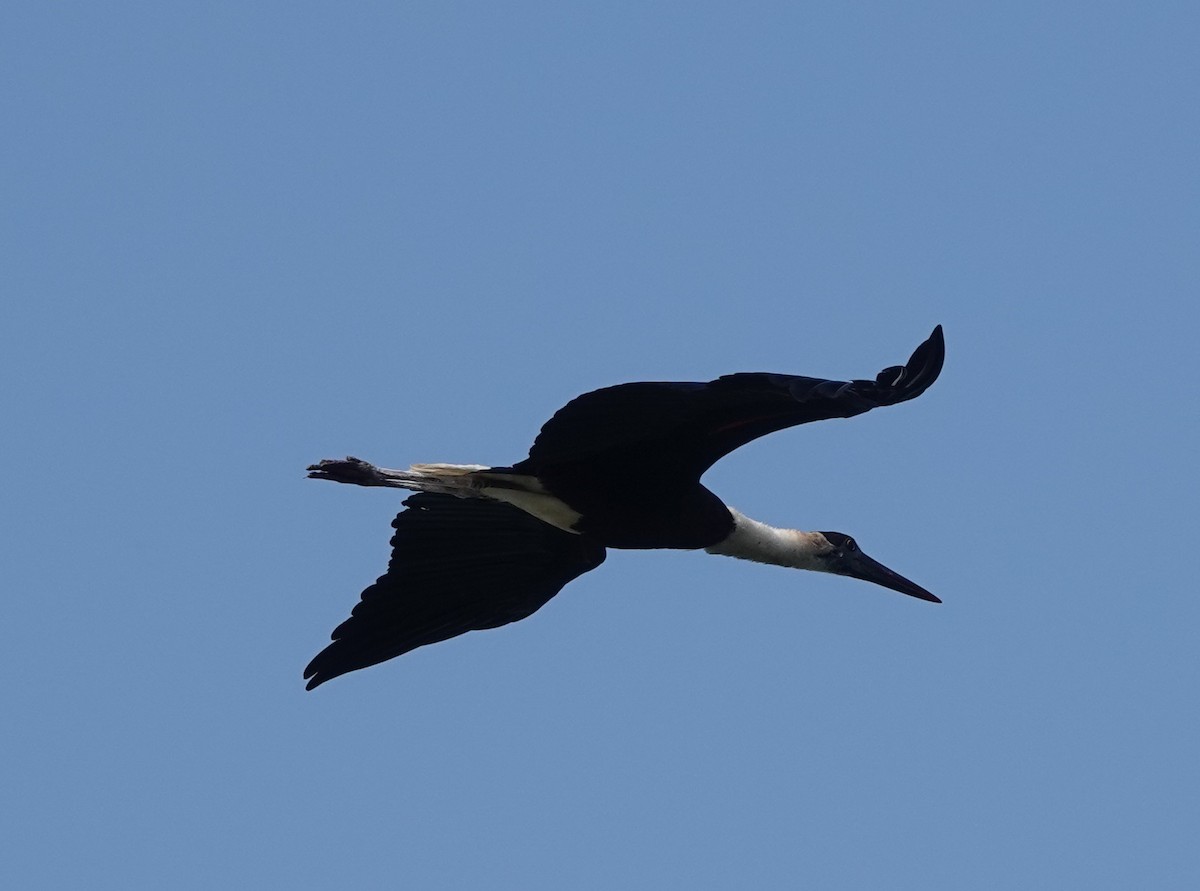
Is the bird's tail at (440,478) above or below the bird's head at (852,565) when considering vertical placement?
above

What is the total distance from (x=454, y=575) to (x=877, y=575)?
2461 millimetres

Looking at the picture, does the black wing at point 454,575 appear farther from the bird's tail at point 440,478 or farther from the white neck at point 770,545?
the white neck at point 770,545

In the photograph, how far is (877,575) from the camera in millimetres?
12719

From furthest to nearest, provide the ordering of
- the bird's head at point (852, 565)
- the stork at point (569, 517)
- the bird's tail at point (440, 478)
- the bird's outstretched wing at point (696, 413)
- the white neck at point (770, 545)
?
1. the bird's head at point (852, 565)
2. the white neck at point (770, 545)
3. the bird's tail at point (440, 478)
4. the stork at point (569, 517)
5. the bird's outstretched wing at point (696, 413)

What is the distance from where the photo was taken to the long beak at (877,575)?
41.3 ft

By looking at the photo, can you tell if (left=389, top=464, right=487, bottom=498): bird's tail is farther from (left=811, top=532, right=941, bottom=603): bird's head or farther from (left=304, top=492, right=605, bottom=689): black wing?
(left=811, top=532, right=941, bottom=603): bird's head

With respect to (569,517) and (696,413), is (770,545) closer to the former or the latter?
(569,517)

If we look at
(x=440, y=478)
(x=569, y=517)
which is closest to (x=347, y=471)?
(x=440, y=478)

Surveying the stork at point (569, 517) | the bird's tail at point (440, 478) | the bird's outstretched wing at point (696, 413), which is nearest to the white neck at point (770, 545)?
the stork at point (569, 517)

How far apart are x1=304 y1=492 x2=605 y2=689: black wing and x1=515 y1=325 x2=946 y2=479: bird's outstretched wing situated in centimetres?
82

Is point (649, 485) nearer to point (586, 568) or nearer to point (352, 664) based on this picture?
point (586, 568)

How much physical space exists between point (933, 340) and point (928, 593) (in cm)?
362

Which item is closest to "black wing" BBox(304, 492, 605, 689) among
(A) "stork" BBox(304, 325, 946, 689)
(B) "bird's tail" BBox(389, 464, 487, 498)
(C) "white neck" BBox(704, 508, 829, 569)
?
(A) "stork" BBox(304, 325, 946, 689)

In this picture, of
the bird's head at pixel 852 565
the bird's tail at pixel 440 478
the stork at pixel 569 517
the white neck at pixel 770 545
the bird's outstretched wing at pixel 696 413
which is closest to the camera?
the bird's outstretched wing at pixel 696 413
